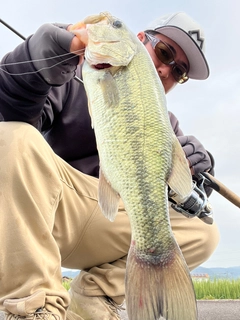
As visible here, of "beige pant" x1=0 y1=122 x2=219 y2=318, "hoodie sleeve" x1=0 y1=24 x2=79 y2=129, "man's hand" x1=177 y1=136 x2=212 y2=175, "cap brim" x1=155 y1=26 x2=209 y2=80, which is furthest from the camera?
"cap brim" x1=155 y1=26 x2=209 y2=80

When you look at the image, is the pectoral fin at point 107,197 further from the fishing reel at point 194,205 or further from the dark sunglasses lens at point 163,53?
the dark sunglasses lens at point 163,53

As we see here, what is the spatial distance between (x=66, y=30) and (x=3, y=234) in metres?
0.95

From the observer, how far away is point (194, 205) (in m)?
2.34

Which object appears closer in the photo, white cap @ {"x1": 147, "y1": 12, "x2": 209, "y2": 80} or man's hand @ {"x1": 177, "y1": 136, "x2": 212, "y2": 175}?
man's hand @ {"x1": 177, "y1": 136, "x2": 212, "y2": 175}

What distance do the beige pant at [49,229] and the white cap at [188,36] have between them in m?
1.15

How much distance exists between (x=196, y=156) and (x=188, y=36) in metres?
0.84

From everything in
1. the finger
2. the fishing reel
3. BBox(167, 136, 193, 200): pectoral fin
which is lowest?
the fishing reel

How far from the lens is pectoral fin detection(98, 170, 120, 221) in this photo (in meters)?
1.64

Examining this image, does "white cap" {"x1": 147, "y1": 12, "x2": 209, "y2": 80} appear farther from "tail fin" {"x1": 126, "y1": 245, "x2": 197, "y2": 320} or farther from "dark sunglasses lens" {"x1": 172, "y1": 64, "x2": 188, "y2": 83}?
"tail fin" {"x1": 126, "y1": 245, "x2": 197, "y2": 320}

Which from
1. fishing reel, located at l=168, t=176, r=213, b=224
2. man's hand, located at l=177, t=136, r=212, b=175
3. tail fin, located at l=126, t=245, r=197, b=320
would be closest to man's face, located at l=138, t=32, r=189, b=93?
man's hand, located at l=177, t=136, r=212, b=175

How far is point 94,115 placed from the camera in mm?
1651

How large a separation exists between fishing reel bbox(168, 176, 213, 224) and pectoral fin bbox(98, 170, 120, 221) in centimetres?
65

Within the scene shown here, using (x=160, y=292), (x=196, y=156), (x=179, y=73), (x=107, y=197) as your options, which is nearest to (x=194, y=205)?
(x=196, y=156)

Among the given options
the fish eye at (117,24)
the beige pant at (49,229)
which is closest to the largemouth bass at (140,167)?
the fish eye at (117,24)
